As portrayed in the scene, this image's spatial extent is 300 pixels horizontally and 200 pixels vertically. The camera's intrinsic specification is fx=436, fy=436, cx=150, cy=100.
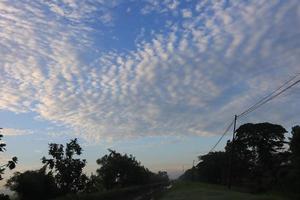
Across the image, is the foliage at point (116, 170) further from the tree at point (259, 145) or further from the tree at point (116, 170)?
the tree at point (259, 145)

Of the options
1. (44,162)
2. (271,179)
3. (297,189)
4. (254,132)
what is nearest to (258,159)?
(254,132)

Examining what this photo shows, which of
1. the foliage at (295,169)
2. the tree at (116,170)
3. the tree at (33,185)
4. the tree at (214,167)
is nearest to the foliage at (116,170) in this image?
the tree at (116,170)

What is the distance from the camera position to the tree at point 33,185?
49219mm

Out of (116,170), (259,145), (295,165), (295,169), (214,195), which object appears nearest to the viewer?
(214,195)

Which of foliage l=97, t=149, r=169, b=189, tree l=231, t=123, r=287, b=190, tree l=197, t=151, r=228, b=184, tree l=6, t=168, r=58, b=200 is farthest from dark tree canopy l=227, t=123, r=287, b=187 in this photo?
tree l=6, t=168, r=58, b=200

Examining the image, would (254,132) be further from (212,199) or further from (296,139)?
(212,199)

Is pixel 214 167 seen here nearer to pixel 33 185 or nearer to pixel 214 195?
pixel 33 185

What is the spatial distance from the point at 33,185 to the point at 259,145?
49.9m

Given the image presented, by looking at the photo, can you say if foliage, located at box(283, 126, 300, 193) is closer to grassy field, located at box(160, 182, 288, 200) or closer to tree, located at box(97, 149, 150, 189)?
grassy field, located at box(160, 182, 288, 200)

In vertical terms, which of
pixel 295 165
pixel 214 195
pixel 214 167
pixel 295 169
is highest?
pixel 214 167

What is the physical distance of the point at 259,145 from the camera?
282 feet

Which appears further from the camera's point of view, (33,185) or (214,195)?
(33,185)

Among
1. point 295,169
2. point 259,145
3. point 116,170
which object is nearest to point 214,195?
point 295,169

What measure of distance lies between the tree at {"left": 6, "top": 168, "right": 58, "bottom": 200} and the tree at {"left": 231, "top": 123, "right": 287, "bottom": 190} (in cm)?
4138
